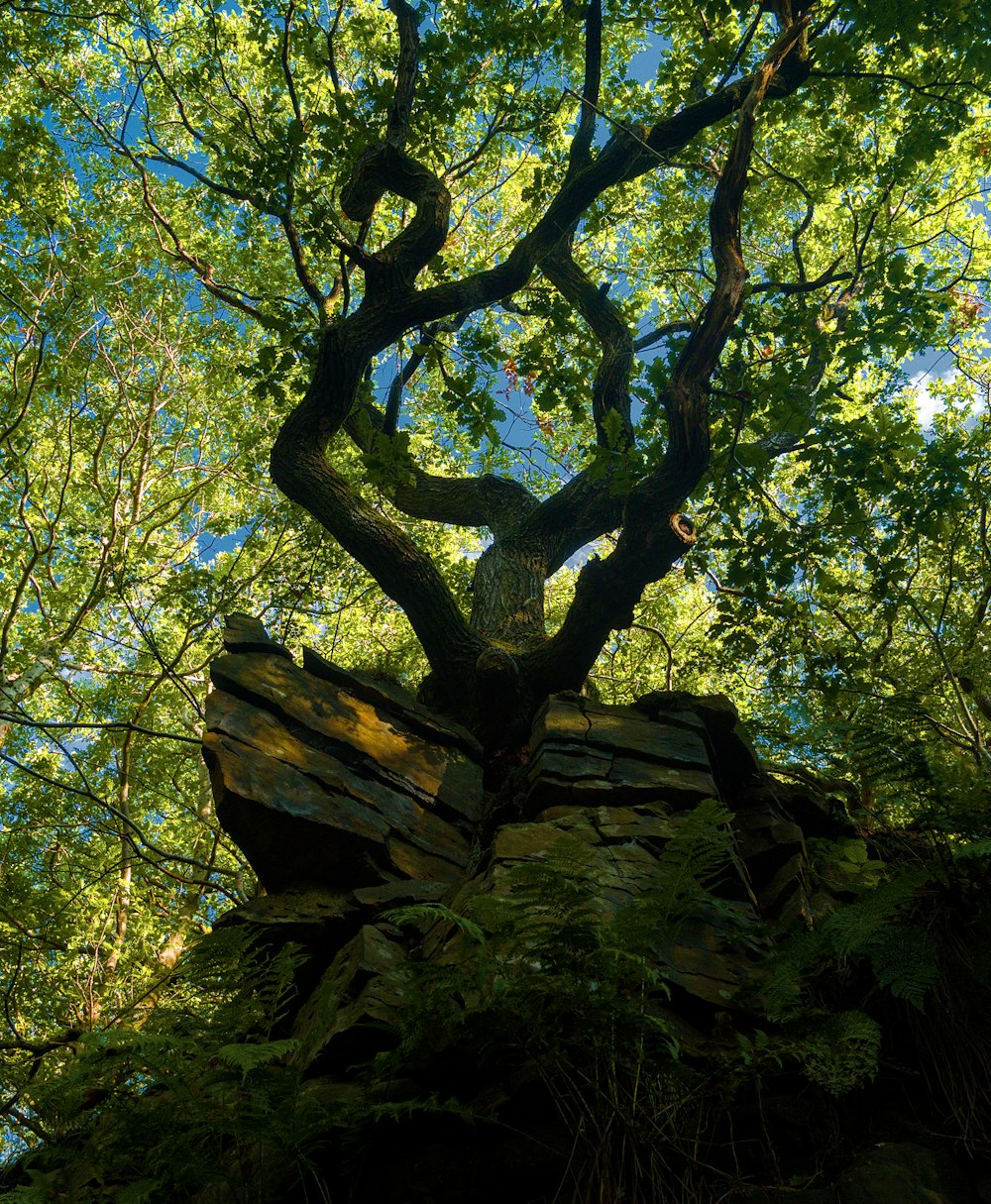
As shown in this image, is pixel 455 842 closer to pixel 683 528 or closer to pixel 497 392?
pixel 683 528

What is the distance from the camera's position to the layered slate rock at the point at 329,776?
539 cm

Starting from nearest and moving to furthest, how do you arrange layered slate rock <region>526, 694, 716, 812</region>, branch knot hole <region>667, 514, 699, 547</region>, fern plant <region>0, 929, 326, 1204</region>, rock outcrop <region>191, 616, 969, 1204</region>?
fern plant <region>0, 929, 326, 1204</region> → rock outcrop <region>191, 616, 969, 1204</region> → layered slate rock <region>526, 694, 716, 812</region> → branch knot hole <region>667, 514, 699, 547</region>

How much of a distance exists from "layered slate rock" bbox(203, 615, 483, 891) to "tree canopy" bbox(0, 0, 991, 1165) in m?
0.60

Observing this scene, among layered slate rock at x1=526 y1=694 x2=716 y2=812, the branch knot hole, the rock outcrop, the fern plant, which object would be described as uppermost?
the branch knot hole

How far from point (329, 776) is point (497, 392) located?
25.7 ft

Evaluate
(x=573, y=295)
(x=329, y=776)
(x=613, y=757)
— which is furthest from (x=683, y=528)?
(x=573, y=295)

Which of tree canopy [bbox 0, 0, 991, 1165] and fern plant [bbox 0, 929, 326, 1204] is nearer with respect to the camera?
fern plant [bbox 0, 929, 326, 1204]

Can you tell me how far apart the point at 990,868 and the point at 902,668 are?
755cm

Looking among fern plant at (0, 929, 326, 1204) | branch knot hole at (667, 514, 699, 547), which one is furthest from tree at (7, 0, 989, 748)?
fern plant at (0, 929, 326, 1204)

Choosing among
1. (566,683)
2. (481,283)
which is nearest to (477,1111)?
(566,683)

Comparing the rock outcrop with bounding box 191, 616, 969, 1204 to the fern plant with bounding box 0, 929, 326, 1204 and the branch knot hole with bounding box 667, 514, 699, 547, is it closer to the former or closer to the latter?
the fern plant with bounding box 0, 929, 326, 1204

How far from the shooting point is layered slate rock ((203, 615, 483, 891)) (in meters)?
5.39

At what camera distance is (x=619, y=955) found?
289 centimetres

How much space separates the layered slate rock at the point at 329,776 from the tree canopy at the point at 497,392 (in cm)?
60
